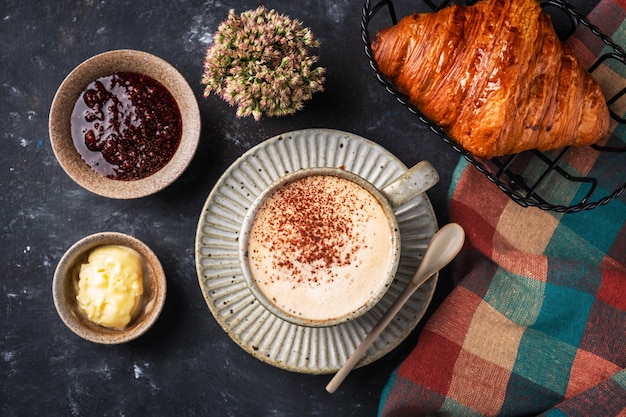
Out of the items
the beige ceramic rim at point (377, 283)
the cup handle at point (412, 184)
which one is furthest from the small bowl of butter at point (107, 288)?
the cup handle at point (412, 184)

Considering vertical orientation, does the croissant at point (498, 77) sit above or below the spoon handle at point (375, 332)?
above

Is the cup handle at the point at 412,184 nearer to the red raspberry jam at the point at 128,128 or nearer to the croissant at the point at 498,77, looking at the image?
the croissant at the point at 498,77

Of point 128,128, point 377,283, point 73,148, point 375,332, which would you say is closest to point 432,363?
point 375,332

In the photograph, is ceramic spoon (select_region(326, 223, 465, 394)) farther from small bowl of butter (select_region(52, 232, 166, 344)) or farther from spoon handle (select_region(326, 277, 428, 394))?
small bowl of butter (select_region(52, 232, 166, 344))

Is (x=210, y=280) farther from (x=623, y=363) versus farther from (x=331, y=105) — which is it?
(x=623, y=363)

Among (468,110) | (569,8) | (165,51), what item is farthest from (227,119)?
(569,8)

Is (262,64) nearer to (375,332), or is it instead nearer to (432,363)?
(375,332)

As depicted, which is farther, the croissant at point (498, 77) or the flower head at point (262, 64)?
the flower head at point (262, 64)
